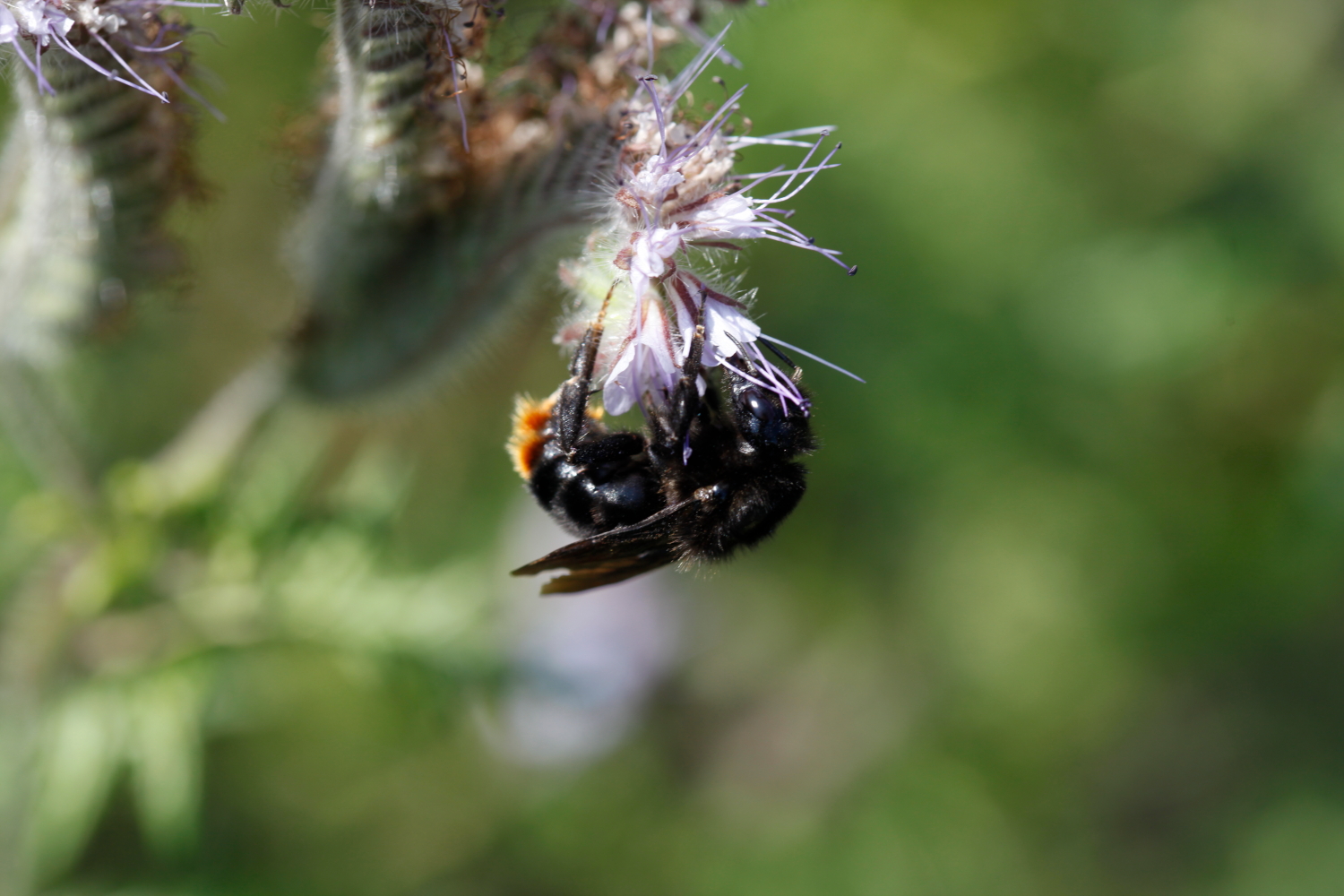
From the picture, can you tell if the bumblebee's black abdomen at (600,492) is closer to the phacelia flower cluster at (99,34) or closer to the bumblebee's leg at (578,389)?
the bumblebee's leg at (578,389)

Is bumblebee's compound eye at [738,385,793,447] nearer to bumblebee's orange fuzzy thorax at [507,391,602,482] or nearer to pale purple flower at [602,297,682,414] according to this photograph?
pale purple flower at [602,297,682,414]

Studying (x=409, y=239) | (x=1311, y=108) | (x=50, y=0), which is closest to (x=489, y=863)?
(x=409, y=239)

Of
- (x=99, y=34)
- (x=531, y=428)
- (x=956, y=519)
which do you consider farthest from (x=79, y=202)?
(x=956, y=519)

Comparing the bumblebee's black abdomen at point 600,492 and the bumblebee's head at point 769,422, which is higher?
the bumblebee's head at point 769,422

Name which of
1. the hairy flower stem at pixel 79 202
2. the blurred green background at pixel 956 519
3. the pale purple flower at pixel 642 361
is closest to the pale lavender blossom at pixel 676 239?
the pale purple flower at pixel 642 361

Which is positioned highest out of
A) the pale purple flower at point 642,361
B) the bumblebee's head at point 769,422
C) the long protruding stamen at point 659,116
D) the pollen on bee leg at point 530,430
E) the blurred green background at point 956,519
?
the long protruding stamen at point 659,116

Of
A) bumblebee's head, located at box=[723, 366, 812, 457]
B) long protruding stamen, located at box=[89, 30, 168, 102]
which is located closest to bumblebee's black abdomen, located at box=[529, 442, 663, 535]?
bumblebee's head, located at box=[723, 366, 812, 457]
